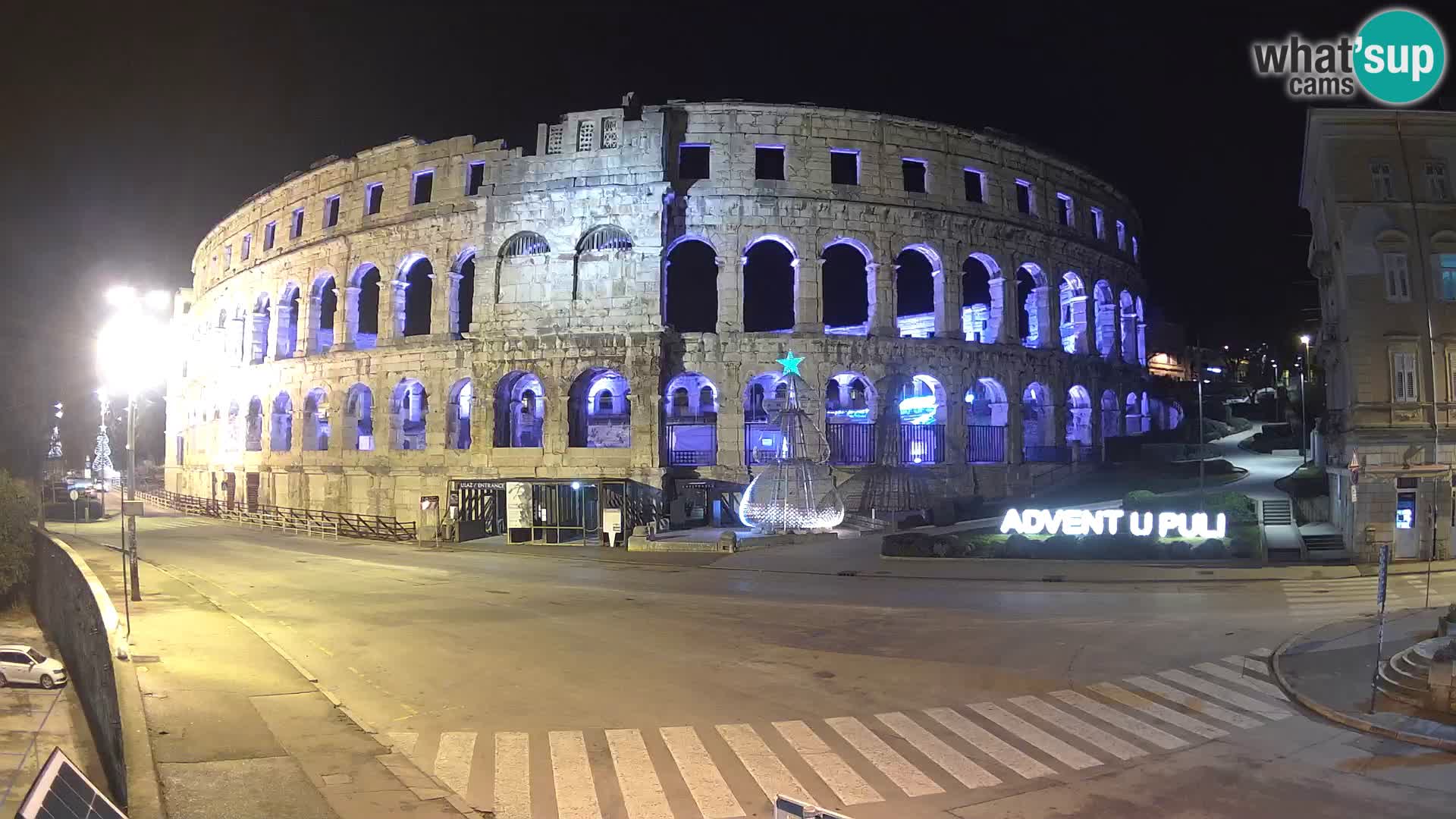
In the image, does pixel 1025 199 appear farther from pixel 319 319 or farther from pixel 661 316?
pixel 319 319

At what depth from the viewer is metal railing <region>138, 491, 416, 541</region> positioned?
4150cm

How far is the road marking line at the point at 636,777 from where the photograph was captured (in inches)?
355

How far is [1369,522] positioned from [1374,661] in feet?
59.0

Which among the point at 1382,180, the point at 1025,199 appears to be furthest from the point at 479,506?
the point at 1382,180

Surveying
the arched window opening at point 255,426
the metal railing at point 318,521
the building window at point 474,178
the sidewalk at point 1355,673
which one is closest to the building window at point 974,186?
the building window at point 474,178

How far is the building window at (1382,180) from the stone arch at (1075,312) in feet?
54.5

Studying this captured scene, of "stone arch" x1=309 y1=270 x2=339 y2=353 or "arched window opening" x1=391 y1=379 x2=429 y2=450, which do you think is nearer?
"arched window opening" x1=391 y1=379 x2=429 y2=450

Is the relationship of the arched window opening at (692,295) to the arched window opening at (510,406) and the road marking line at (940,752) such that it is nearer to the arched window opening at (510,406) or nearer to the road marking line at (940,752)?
the arched window opening at (510,406)

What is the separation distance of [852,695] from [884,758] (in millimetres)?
2762

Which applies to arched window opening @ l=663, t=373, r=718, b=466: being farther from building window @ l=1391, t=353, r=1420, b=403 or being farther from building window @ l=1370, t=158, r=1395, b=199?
building window @ l=1370, t=158, r=1395, b=199

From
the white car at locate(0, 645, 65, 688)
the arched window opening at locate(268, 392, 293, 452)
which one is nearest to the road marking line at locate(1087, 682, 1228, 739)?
the white car at locate(0, 645, 65, 688)

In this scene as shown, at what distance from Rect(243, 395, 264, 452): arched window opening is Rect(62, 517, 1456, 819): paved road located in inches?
1308

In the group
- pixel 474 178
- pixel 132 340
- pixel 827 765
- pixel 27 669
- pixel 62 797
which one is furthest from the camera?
pixel 474 178

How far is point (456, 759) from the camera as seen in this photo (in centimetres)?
1058
